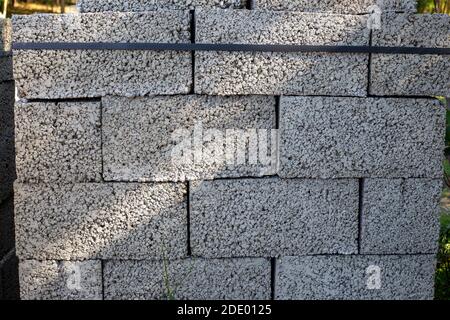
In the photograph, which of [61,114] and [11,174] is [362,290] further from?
[11,174]

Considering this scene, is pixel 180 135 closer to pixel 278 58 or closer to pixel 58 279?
pixel 278 58

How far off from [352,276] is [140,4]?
172 centimetres

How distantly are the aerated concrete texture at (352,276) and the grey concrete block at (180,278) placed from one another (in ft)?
0.52

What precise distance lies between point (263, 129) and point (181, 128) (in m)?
0.40

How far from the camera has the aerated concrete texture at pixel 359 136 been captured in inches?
98.2

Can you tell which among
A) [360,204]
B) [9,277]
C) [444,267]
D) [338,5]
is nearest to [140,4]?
[338,5]

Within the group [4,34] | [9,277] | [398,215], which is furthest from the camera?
[9,277]

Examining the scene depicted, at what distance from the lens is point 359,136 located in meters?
2.52

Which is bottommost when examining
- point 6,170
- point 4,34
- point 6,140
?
point 6,170

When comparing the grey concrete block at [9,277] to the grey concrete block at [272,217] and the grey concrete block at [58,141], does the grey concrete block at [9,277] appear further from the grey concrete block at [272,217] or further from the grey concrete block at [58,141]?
the grey concrete block at [272,217]

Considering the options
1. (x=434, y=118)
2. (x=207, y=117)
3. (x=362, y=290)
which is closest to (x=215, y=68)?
(x=207, y=117)

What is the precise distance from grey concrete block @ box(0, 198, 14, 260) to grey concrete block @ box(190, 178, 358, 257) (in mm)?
1368

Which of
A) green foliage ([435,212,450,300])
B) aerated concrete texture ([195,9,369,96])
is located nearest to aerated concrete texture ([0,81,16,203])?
aerated concrete texture ([195,9,369,96])

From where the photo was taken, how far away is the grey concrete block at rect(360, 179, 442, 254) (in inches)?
102
